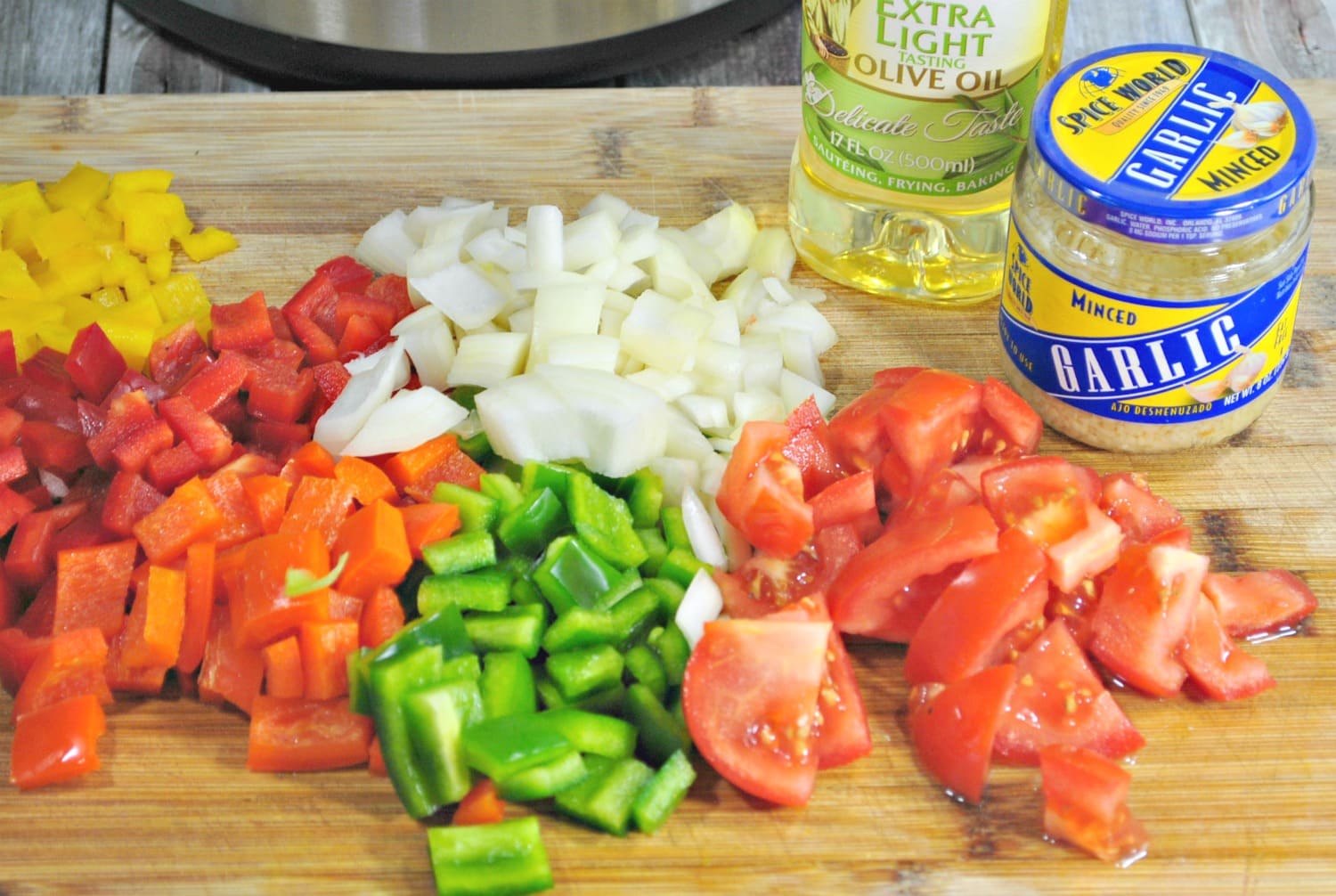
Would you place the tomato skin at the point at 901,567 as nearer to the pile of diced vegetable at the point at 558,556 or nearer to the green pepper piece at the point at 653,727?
the pile of diced vegetable at the point at 558,556

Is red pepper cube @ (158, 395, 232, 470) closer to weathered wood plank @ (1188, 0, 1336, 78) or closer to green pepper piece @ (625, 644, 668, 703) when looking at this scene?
green pepper piece @ (625, 644, 668, 703)

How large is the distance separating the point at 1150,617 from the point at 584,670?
0.70 metres

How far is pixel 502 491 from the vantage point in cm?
200

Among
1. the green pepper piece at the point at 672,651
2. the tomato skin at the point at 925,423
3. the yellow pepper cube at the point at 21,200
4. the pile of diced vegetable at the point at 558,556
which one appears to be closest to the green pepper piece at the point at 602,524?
the pile of diced vegetable at the point at 558,556

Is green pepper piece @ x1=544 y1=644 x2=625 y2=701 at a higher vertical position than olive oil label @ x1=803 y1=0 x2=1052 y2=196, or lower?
lower

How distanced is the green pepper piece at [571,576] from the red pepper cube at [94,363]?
78 cm

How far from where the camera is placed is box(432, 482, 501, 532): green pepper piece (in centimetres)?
196

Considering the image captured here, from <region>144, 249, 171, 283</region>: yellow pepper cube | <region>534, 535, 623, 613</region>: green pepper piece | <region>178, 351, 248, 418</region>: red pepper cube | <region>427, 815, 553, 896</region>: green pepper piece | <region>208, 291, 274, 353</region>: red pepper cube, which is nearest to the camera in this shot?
<region>427, 815, 553, 896</region>: green pepper piece

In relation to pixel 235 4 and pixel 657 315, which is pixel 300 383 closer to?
pixel 657 315

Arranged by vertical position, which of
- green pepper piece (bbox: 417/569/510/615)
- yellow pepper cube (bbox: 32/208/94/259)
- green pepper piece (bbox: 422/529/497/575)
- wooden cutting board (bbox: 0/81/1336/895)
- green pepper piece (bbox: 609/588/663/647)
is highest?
yellow pepper cube (bbox: 32/208/94/259)

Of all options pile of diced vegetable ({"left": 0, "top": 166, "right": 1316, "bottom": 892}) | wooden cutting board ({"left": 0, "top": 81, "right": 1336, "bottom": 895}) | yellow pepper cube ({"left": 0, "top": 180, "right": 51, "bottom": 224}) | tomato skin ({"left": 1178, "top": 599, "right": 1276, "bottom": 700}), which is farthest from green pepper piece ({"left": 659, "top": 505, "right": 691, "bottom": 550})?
yellow pepper cube ({"left": 0, "top": 180, "right": 51, "bottom": 224})

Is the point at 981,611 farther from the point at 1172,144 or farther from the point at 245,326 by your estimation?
the point at 245,326

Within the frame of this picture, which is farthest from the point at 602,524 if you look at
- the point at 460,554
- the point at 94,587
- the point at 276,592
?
the point at 94,587

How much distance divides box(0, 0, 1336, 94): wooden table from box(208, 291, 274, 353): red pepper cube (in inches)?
44.3
